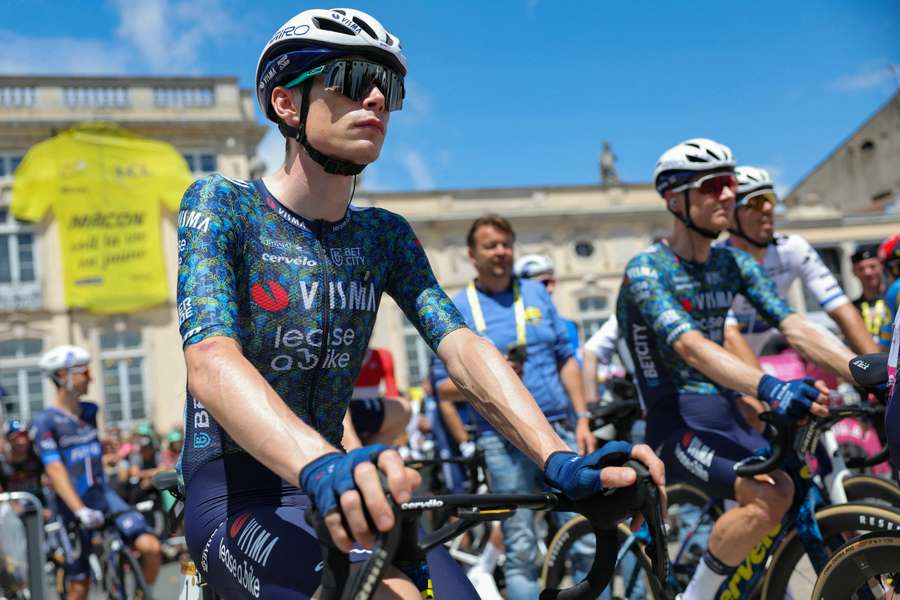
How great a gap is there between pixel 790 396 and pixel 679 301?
92 cm

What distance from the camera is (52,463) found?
6.77m

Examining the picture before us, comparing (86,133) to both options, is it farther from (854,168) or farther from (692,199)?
(854,168)

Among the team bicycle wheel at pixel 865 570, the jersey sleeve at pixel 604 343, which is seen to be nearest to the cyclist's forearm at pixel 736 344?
the jersey sleeve at pixel 604 343

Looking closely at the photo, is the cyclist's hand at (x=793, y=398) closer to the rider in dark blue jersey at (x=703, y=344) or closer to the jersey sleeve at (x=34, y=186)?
the rider in dark blue jersey at (x=703, y=344)

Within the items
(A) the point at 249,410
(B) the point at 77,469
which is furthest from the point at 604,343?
(A) the point at 249,410

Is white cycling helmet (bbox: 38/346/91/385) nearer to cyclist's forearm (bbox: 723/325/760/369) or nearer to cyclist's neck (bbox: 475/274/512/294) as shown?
cyclist's neck (bbox: 475/274/512/294)

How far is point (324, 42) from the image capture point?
224cm

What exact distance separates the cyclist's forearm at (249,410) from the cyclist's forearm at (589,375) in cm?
505

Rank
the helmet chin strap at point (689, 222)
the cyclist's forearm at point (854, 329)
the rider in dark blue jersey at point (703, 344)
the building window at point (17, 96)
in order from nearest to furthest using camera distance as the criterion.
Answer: the rider in dark blue jersey at point (703, 344)
the helmet chin strap at point (689, 222)
the cyclist's forearm at point (854, 329)
the building window at point (17, 96)

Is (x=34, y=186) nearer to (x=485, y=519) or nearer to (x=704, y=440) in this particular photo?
(x=704, y=440)

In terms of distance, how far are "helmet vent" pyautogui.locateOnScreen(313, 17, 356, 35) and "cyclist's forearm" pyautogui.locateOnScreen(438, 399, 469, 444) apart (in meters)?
4.44

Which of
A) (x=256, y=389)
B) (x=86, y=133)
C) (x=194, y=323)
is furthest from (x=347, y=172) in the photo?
(x=86, y=133)

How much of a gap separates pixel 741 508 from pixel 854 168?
143 ft

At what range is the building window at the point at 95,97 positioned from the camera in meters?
32.3
